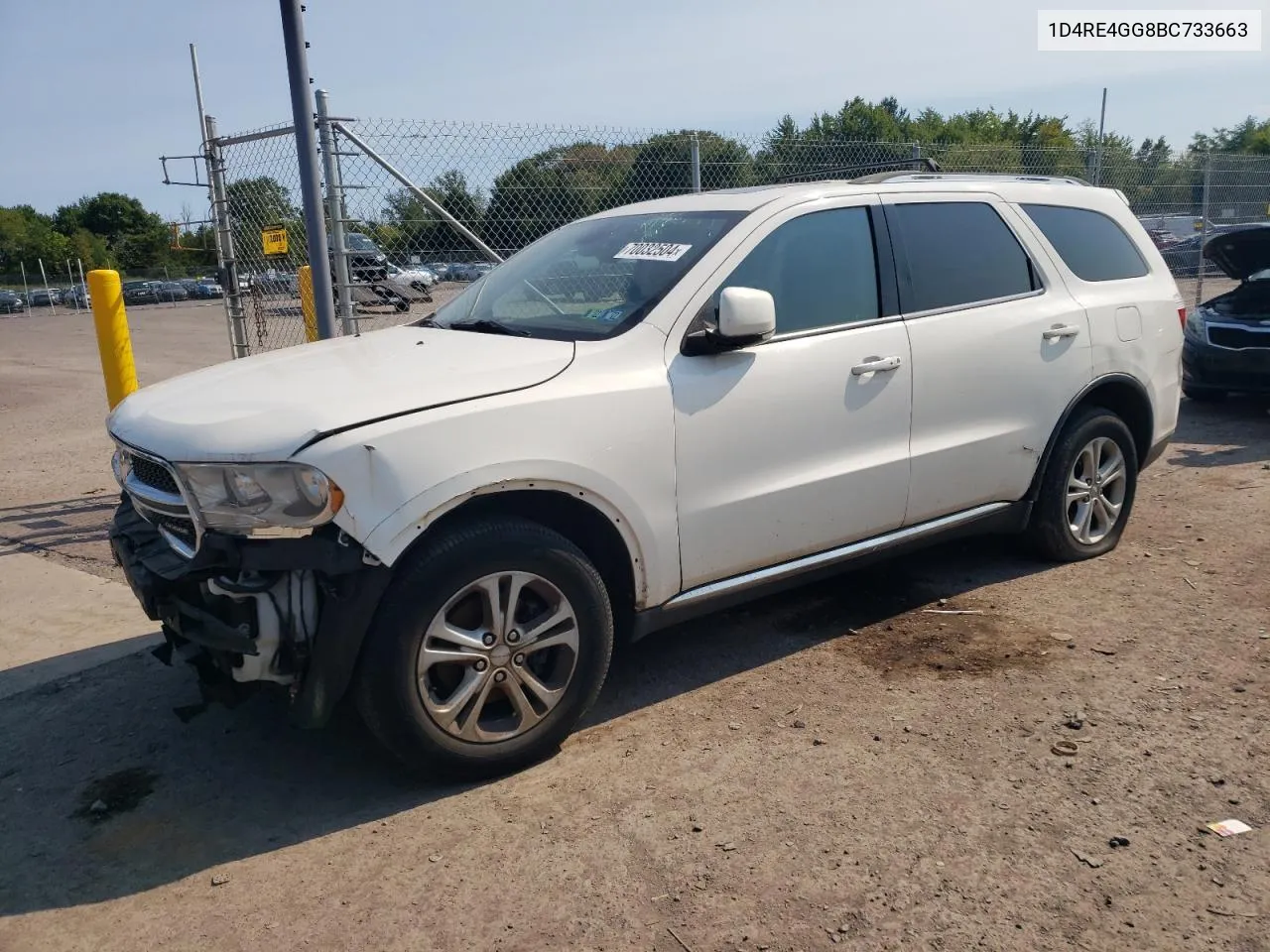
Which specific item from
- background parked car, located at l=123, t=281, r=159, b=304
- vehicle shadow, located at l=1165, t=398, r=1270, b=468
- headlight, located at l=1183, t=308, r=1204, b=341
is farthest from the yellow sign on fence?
background parked car, located at l=123, t=281, r=159, b=304

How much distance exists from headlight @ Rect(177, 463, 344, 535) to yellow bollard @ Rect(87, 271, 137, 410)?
4.67 metres

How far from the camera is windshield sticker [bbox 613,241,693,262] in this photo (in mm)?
3932

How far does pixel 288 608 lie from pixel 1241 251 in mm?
9078

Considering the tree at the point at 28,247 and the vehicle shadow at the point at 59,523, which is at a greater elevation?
the tree at the point at 28,247

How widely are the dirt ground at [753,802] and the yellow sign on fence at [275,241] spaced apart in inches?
151

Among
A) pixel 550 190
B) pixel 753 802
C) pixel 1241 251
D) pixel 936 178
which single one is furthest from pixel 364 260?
pixel 1241 251

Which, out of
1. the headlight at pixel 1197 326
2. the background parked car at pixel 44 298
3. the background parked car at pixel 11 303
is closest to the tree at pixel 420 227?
the headlight at pixel 1197 326

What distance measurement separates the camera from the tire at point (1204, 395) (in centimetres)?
959

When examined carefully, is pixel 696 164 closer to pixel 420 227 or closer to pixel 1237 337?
pixel 420 227

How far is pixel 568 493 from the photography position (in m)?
3.36

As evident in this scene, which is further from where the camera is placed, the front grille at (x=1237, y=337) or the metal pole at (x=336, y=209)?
the front grille at (x=1237, y=337)

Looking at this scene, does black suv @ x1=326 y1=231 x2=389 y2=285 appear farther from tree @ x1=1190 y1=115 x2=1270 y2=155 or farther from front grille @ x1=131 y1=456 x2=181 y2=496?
tree @ x1=1190 y1=115 x2=1270 y2=155

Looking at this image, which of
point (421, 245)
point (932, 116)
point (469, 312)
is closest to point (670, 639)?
→ point (469, 312)

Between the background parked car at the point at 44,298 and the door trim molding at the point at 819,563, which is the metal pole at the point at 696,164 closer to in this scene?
the door trim molding at the point at 819,563
